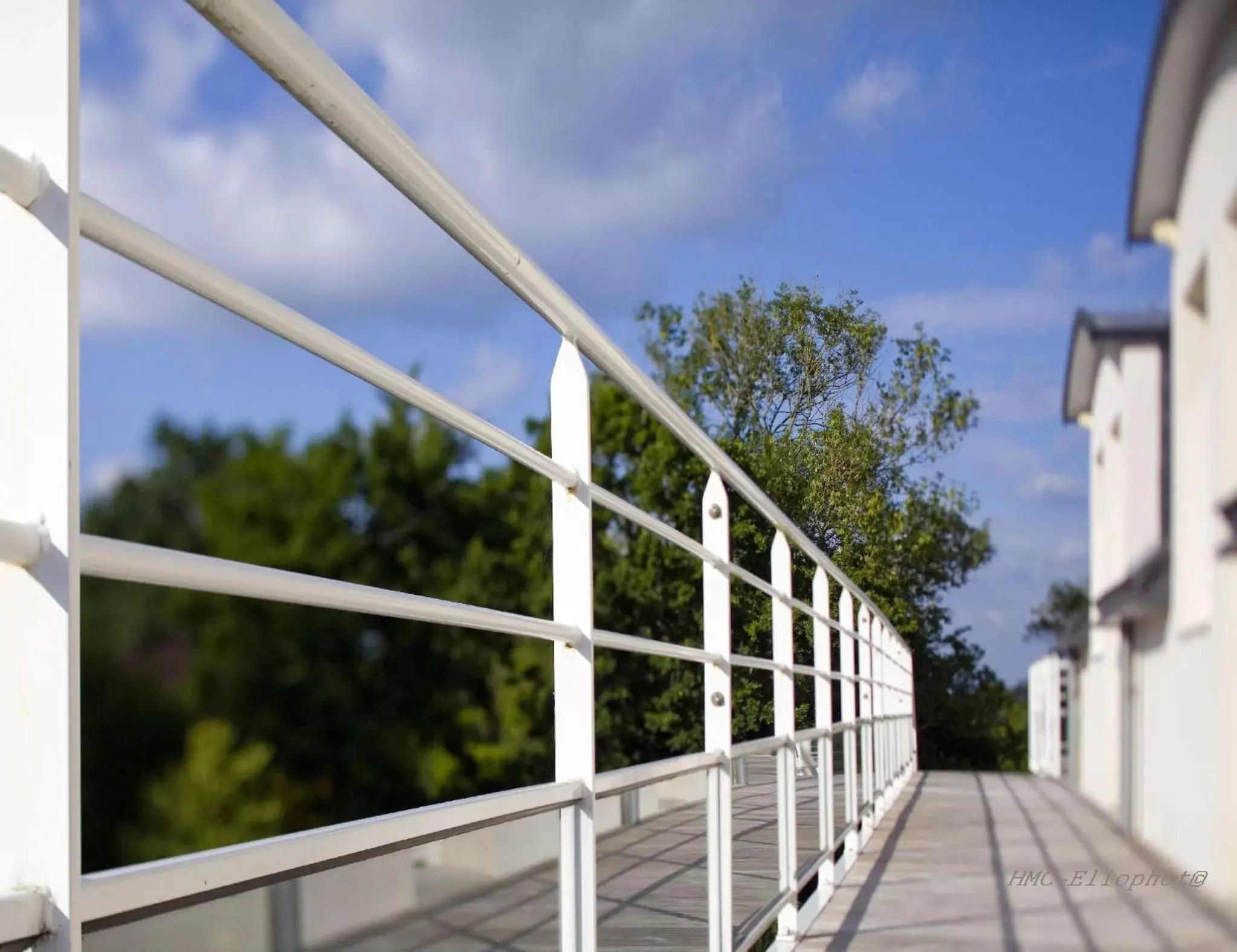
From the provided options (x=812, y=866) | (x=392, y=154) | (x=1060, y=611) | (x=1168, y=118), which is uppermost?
(x=1168, y=118)

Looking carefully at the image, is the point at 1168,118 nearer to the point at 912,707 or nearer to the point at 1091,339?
the point at 1091,339

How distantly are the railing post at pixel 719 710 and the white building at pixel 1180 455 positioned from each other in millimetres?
2485

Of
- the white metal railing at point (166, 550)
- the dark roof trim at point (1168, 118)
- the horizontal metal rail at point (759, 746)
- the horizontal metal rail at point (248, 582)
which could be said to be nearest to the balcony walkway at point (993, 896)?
the horizontal metal rail at point (759, 746)

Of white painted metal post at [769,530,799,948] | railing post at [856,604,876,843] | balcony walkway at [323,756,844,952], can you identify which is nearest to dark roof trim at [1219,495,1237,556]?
railing post at [856,604,876,843]

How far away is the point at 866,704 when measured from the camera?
11.9 ft

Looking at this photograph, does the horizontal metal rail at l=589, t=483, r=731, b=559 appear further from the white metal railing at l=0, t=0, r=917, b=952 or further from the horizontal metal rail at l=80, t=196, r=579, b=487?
the horizontal metal rail at l=80, t=196, r=579, b=487

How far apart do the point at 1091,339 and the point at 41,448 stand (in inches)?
187

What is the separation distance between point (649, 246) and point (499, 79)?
147 ft

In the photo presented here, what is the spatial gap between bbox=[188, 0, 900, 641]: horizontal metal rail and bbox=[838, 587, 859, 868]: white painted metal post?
145 cm

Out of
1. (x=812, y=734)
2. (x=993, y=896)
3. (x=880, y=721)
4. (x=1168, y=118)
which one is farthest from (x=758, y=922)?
(x=1168, y=118)

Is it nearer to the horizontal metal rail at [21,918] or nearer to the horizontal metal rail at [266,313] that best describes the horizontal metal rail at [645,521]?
the horizontal metal rail at [266,313]

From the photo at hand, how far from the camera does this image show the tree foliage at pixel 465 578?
28.3 inches

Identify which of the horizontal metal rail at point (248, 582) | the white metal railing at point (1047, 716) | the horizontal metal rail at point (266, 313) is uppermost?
the horizontal metal rail at point (266, 313)

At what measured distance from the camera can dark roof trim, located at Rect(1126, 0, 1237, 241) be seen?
4656 mm
